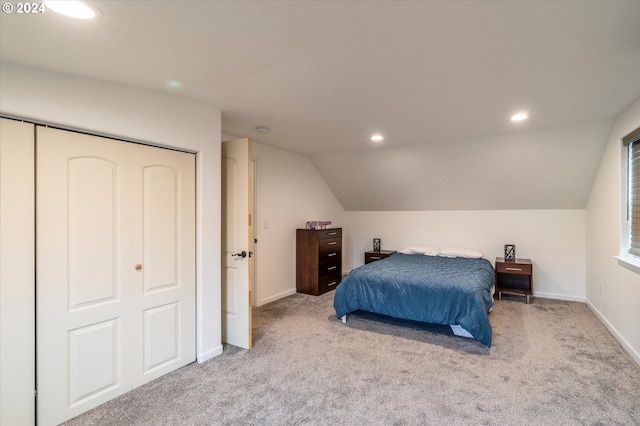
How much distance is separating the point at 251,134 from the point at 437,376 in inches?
125

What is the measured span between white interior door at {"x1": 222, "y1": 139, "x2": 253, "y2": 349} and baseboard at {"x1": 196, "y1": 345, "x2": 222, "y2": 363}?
0.69 ft

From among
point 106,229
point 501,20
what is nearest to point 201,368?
point 106,229

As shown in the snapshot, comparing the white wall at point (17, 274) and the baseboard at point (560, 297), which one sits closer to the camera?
the white wall at point (17, 274)

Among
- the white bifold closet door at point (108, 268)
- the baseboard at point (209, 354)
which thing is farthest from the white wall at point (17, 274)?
the baseboard at point (209, 354)

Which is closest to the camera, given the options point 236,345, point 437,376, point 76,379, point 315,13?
point 315,13

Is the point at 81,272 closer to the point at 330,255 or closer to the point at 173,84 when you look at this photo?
the point at 173,84

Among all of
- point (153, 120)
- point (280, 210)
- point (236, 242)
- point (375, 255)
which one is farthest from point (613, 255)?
point (153, 120)

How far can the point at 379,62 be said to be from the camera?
1879 mm

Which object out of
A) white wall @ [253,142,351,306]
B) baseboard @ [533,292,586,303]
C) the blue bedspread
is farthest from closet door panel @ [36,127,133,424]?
baseboard @ [533,292,586,303]

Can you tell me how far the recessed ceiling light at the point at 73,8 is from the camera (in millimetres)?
1260

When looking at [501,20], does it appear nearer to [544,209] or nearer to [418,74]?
[418,74]

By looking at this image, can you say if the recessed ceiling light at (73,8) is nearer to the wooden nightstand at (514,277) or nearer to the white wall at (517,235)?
the wooden nightstand at (514,277)

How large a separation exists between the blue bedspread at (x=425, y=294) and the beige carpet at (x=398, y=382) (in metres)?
0.24

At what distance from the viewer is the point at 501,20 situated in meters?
1.45
